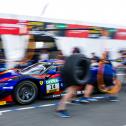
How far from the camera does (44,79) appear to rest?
339 inches

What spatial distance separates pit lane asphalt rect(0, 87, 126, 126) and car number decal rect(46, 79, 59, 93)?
41cm

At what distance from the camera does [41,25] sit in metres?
13.2

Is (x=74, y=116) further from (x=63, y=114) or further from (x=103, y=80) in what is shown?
(x=103, y=80)

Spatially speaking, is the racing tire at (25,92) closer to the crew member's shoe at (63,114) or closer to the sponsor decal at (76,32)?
the crew member's shoe at (63,114)

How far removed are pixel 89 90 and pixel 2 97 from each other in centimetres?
207

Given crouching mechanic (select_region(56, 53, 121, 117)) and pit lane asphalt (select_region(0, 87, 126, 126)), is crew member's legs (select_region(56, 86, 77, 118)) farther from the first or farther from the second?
crouching mechanic (select_region(56, 53, 121, 117))

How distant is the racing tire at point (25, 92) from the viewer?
→ 8.11 meters

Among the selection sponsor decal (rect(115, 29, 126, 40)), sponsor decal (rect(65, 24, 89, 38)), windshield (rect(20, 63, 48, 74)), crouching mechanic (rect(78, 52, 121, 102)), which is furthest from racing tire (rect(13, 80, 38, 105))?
sponsor decal (rect(115, 29, 126, 40))

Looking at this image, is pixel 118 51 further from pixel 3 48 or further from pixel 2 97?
pixel 2 97

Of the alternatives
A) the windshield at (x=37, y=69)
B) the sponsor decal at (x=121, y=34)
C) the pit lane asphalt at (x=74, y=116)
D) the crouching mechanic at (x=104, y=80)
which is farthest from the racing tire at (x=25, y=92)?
the sponsor decal at (x=121, y=34)

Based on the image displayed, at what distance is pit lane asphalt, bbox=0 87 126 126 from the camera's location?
21.1 feet

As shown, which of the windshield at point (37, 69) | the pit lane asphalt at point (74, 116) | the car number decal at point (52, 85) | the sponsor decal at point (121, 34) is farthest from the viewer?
the sponsor decal at point (121, 34)

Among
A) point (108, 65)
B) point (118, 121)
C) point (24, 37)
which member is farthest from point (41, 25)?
point (118, 121)

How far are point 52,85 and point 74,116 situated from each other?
1887 mm
